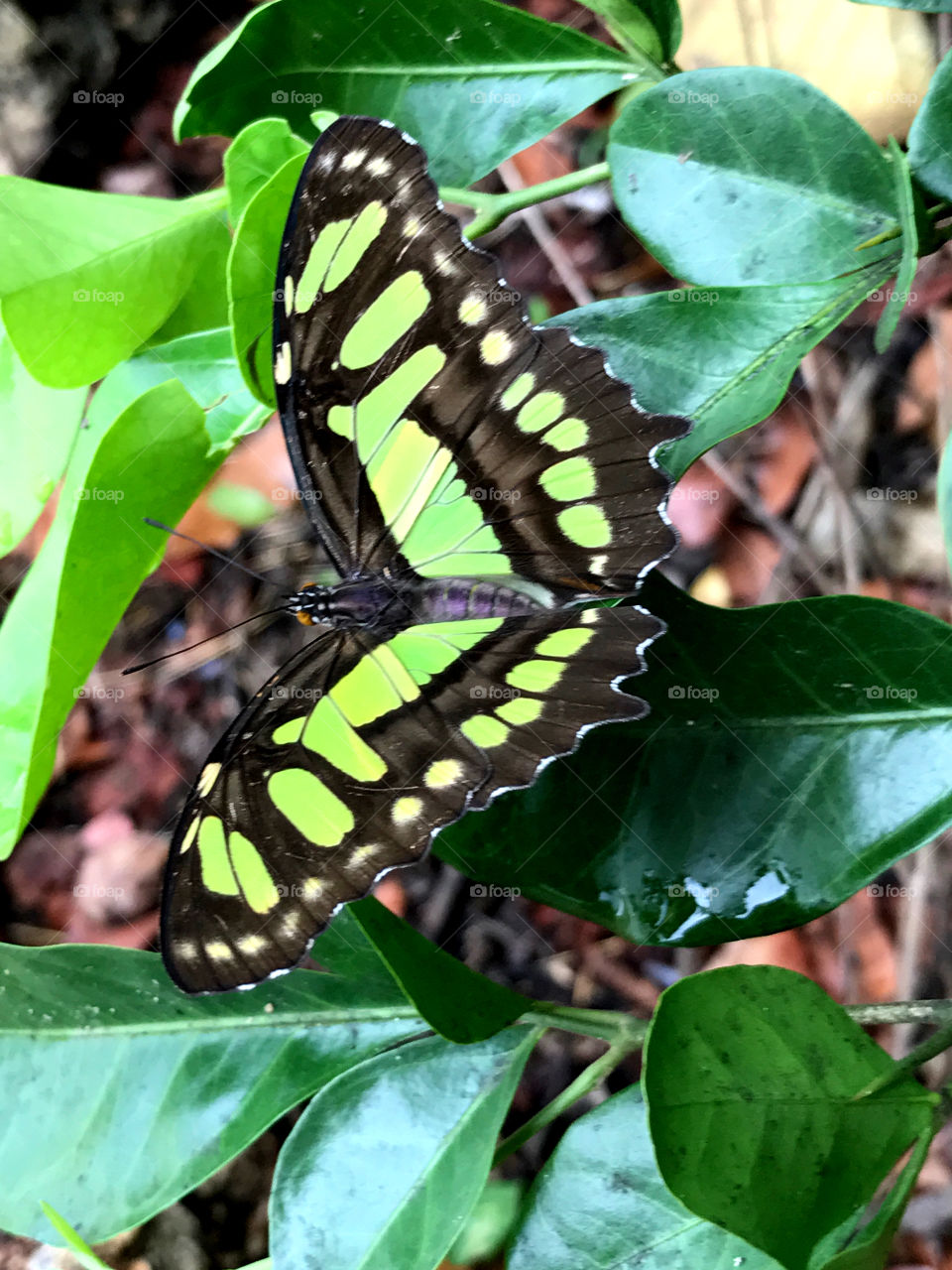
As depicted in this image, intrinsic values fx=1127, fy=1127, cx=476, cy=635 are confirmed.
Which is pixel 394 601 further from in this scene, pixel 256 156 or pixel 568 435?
pixel 256 156

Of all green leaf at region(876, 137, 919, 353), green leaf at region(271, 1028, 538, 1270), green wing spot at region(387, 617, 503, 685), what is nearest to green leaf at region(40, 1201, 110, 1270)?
green leaf at region(271, 1028, 538, 1270)

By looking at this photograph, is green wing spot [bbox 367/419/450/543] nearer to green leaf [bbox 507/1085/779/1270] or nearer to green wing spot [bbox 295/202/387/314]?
green wing spot [bbox 295/202/387/314]

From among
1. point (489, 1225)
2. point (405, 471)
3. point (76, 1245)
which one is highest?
point (405, 471)

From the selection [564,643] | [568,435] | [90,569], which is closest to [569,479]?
[568,435]

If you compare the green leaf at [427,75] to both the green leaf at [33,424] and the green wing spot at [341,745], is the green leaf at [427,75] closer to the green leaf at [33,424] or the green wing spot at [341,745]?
the green leaf at [33,424]

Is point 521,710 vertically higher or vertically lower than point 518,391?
lower

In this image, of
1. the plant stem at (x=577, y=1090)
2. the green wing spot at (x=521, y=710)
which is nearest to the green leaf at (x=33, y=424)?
the green wing spot at (x=521, y=710)
